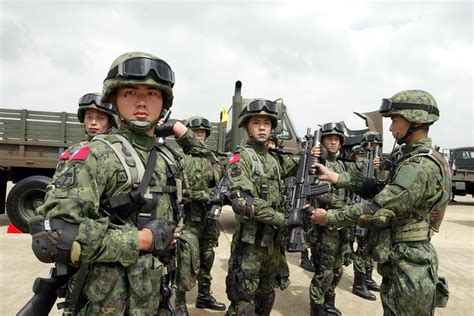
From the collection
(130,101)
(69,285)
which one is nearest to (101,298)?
(69,285)

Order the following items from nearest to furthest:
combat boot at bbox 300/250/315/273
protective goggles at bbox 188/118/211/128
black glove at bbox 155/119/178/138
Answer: black glove at bbox 155/119/178/138 < protective goggles at bbox 188/118/211/128 < combat boot at bbox 300/250/315/273

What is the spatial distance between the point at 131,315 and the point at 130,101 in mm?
1145

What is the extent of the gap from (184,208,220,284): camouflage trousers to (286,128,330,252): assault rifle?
5.61 feet

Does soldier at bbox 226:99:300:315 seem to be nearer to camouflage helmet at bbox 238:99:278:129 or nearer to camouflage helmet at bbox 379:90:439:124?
camouflage helmet at bbox 238:99:278:129

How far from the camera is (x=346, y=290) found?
5379 millimetres

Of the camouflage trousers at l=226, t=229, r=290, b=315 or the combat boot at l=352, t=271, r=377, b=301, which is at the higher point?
the camouflage trousers at l=226, t=229, r=290, b=315

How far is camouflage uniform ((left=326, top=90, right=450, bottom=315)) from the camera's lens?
2623 mm

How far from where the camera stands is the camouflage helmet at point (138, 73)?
6.23 feet

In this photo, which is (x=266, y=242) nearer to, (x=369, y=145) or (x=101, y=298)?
(x=101, y=298)

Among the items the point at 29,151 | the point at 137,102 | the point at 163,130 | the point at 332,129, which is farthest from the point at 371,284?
the point at 29,151

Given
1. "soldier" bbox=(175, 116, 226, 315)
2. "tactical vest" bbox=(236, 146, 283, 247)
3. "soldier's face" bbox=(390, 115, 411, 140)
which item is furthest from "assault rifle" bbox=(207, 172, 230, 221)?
"soldier's face" bbox=(390, 115, 411, 140)

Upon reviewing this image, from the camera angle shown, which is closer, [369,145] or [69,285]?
[69,285]

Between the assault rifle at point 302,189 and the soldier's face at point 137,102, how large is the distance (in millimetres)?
1849

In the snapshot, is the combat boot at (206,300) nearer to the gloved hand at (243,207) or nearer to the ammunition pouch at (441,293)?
the gloved hand at (243,207)
